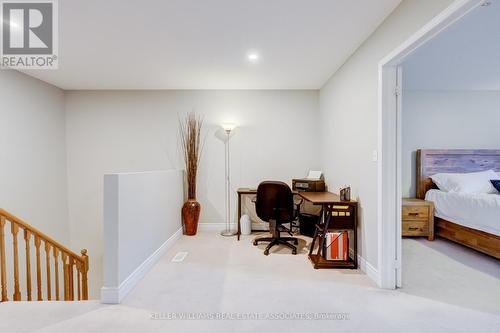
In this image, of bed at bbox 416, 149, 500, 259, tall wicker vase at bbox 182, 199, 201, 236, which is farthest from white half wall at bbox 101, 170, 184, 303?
bed at bbox 416, 149, 500, 259

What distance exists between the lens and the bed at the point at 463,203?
2877 mm

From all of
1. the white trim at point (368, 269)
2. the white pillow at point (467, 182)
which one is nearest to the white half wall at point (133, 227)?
the white trim at point (368, 269)

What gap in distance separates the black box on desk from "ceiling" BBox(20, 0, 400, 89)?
6.73ft

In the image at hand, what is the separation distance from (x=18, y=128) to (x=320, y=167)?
4290 mm

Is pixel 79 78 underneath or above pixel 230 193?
above

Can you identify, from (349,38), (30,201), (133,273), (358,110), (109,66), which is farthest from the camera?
(30,201)

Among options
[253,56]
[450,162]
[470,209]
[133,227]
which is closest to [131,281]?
[133,227]

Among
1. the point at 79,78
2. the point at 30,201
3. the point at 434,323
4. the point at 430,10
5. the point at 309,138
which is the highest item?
the point at 79,78

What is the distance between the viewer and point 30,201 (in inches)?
131

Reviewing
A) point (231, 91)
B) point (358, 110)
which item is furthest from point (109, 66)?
point (358, 110)

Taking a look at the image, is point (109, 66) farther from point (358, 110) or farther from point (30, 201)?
point (358, 110)

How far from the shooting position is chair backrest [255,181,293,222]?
9.70 feet

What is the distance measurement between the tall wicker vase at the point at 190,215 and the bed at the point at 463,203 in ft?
11.9

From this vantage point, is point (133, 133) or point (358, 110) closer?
point (358, 110)
